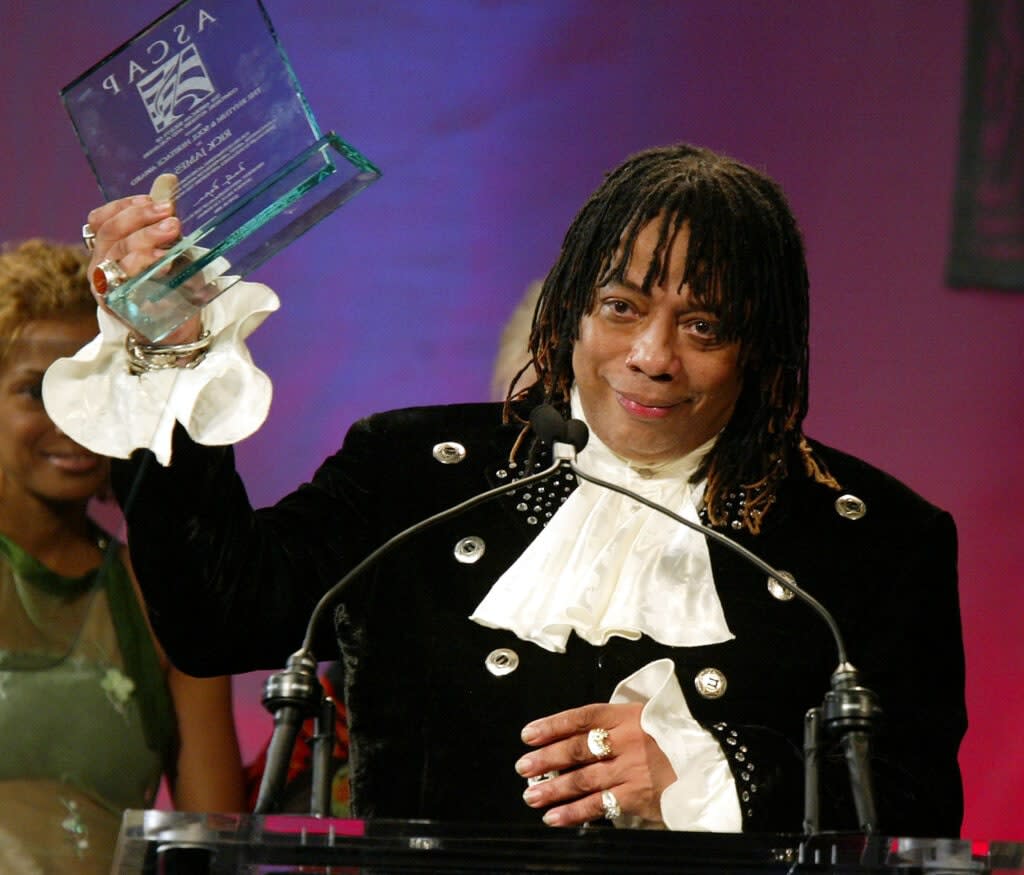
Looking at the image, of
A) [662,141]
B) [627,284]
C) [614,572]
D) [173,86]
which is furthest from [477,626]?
[662,141]

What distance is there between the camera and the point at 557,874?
1195mm

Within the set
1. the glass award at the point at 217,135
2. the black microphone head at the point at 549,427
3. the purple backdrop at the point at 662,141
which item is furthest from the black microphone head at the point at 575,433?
the purple backdrop at the point at 662,141

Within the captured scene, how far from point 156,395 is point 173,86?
0.93 feet

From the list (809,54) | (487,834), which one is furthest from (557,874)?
(809,54)

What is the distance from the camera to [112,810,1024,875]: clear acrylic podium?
1.16 metres

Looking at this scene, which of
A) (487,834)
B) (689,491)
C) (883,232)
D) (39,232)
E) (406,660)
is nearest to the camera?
(487,834)

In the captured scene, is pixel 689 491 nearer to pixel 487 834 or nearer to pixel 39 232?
pixel 487 834

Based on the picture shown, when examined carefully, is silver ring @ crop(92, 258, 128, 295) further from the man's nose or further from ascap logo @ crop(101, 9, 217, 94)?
the man's nose

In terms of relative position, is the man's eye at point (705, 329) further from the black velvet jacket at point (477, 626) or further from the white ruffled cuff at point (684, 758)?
the white ruffled cuff at point (684, 758)

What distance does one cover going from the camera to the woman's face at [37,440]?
6.23 ft

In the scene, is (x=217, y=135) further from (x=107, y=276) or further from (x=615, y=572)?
(x=615, y=572)

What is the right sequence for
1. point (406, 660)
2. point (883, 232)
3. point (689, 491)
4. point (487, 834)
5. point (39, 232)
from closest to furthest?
point (487, 834), point (406, 660), point (689, 491), point (39, 232), point (883, 232)

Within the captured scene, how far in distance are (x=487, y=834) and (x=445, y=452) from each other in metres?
0.79

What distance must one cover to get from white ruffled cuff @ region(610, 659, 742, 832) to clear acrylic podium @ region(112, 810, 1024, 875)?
36 cm
